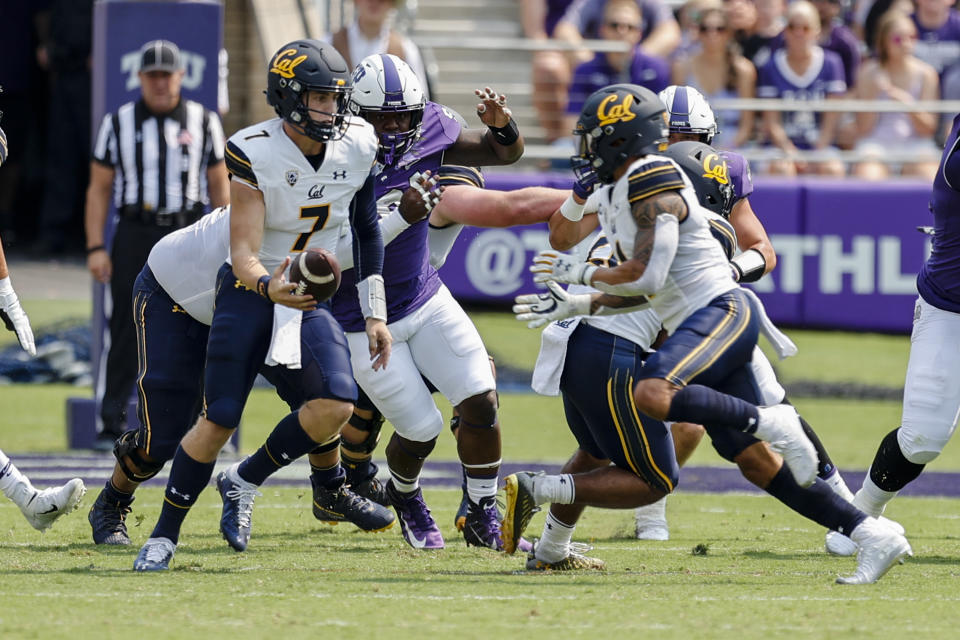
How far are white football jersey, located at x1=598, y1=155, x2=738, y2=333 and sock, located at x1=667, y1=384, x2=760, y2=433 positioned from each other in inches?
11.7

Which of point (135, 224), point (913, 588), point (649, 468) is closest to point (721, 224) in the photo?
point (649, 468)

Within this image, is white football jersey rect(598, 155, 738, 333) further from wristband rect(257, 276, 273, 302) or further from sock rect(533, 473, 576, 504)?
wristband rect(257, 276, 273, 302)

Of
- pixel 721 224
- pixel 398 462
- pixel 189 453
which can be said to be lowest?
pixel 398 462

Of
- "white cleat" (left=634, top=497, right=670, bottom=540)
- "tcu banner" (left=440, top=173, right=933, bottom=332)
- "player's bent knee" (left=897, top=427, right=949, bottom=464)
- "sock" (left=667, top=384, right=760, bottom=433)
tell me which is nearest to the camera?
"sock" (left=667, top=384, right=760, bottom=433)

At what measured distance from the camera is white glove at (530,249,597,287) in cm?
473

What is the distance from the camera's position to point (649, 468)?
4832mm

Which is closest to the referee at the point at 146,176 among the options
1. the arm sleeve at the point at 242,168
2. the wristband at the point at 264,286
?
the arm sleeve at the point at 242,168

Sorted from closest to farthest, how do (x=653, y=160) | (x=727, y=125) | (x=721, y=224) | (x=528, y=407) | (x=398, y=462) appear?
(x=653, y=160), (x=721, y=224), (x=398, y=462), (x=528, y=407), (x=727, y=125)

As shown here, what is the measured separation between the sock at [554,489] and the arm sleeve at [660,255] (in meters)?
0.66

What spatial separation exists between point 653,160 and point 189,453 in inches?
65.4

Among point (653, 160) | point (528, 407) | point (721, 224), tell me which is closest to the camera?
point (653, 160)

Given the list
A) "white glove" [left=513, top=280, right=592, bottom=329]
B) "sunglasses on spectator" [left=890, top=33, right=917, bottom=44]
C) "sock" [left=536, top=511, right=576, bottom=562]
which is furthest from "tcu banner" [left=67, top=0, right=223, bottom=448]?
"sunglasses on spectator" [left=890, top=33, right=917, bottom=44]

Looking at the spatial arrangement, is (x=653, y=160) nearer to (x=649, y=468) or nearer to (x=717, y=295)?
(x=717, y=295)

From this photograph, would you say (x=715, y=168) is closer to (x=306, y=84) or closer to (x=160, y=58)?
(x=306, y=84)
